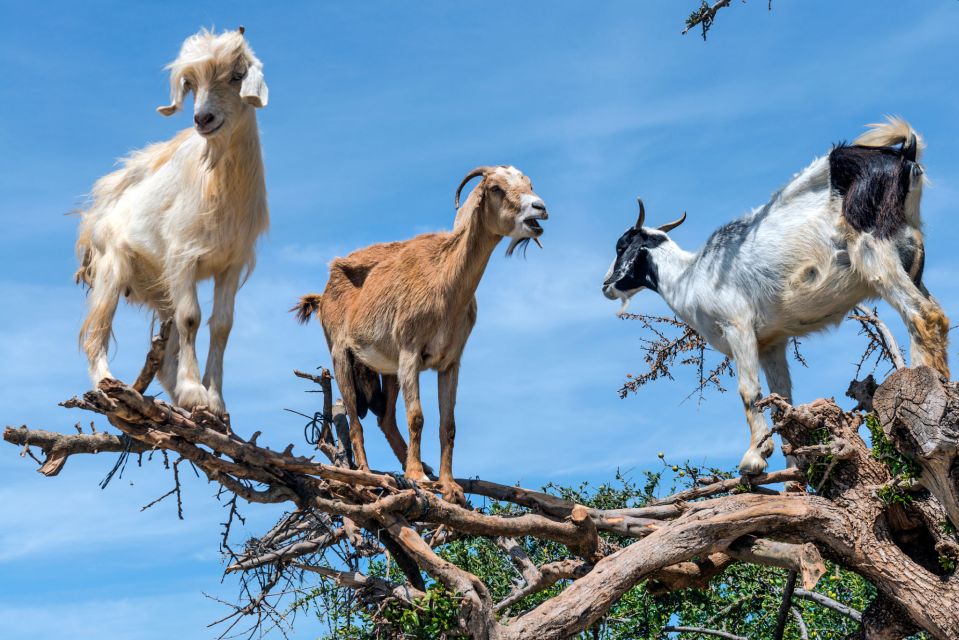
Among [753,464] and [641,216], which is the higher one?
[641,216]

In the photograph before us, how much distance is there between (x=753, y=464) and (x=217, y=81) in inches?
156

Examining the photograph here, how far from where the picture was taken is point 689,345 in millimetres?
9688

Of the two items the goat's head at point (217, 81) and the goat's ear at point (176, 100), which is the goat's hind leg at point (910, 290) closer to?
the goat's head at point (217, 81)

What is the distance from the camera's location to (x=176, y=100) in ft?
21.7

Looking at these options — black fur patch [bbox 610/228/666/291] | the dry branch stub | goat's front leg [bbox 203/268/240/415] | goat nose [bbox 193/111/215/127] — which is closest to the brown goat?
the dry branch stub

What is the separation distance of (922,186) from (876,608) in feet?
8.56

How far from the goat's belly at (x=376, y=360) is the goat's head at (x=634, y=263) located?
1846 mm

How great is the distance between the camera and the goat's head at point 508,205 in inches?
280

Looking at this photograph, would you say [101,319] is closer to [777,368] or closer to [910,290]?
[777,368]

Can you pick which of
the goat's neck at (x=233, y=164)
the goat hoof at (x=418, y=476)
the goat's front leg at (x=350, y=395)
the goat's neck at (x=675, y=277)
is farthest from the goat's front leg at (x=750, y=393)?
the goat's neck at (x=233, y=164)

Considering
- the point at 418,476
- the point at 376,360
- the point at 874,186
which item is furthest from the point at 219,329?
the point at 874,186

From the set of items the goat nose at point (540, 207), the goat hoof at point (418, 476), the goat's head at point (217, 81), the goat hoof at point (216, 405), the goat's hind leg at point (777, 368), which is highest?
the goat's head at point (217, 81)

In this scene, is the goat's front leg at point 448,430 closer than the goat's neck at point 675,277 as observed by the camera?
Yes

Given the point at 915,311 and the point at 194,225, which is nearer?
the point at 194,225
